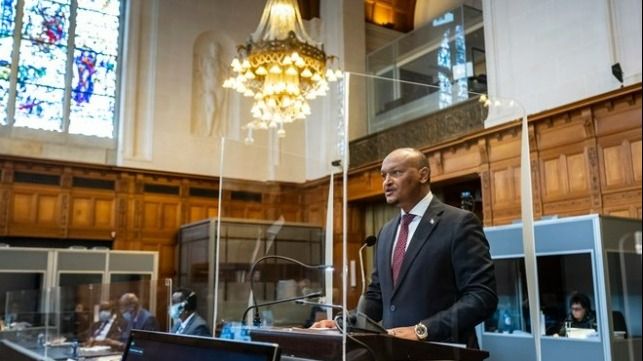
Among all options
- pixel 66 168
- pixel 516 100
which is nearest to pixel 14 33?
pixel 66 168

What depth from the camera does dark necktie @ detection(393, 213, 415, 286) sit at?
8.43 feet

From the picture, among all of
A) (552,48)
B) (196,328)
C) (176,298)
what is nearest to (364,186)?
(552,48)

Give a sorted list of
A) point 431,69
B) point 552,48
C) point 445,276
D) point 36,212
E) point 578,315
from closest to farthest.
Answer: point 445,276
point 578,315
point 552,48
point 431,69
point 36,212

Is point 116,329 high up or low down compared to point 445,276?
down

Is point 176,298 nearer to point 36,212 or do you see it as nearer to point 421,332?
point 421,332

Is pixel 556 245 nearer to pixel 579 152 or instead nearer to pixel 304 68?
pixel 579 152

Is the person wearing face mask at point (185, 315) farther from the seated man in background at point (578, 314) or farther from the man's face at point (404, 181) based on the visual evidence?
the seated man in background at point (578, 314)

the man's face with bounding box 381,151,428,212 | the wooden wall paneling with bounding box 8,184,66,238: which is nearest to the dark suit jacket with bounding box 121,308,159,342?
the man's face with bounding box 381,151,428,212

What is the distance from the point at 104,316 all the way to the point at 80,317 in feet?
1.79

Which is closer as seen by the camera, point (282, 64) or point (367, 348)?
point (367, 348)

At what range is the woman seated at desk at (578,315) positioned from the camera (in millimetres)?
4637

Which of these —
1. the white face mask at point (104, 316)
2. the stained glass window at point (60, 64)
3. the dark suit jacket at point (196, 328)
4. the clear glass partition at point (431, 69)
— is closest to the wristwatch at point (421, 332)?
the dark suit jacket at point (196, 328)

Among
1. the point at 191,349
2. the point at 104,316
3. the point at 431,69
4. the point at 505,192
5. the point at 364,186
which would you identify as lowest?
the point at 104,316

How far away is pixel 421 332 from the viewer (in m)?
2.17
